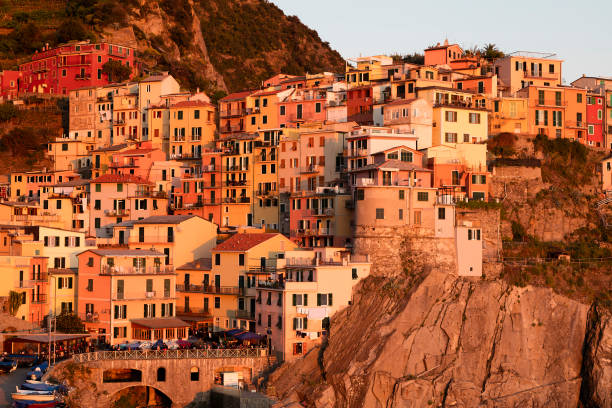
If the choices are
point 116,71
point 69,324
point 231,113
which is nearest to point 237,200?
point 231,113

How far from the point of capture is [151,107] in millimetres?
109562

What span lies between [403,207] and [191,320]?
17954 millimetres

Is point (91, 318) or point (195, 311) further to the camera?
point (195, 311)

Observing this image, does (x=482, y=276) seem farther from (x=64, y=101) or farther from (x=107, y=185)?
(x=64, y=101)

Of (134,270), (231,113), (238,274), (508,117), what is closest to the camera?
(134,270)

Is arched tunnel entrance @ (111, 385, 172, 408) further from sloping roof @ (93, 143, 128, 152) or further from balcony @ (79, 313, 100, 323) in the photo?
sloping roof @ (93, 143, 128, 152)

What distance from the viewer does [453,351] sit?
7306 cm

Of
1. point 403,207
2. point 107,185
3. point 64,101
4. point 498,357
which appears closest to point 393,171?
point 403,207

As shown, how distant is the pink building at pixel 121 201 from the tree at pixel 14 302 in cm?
1455

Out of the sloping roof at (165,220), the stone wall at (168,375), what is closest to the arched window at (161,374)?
the stone wall at (168,375)

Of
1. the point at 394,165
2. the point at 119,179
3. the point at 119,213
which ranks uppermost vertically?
the point at 394,165

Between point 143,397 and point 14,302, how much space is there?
15241mm

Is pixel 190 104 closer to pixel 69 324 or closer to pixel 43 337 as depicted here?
pixel 69 324

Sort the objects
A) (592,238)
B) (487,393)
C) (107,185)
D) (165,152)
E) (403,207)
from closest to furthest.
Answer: (487,393) → (403,207) → (592,238) → (107,185) → (165,152)
